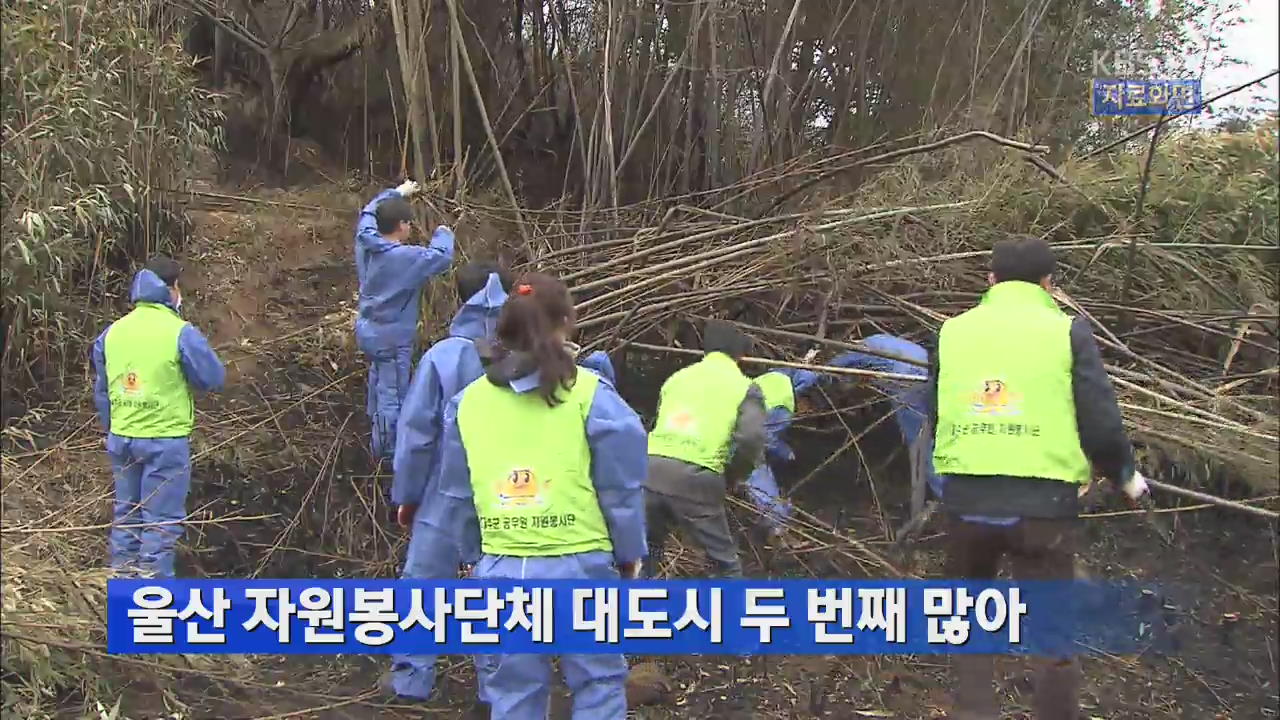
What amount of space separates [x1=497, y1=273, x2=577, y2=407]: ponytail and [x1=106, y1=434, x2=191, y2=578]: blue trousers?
222 centimetres

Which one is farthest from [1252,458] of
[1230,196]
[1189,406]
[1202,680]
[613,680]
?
[613,680]

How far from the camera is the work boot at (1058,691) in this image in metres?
2.85

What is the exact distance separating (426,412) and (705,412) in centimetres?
99

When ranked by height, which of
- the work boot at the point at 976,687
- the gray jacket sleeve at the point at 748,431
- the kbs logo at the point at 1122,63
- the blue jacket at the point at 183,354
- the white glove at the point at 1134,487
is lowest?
the work boot at the point at 976,687

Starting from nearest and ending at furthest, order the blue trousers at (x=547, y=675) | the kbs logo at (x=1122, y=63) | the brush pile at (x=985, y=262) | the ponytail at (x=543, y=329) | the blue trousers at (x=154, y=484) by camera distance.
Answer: the ponytail at (x=543, y=329), the blue trousers at (x=547, y=675), the blue trousers at (x=154, y=484), the brush pile at (x=985, y=262), the kbs logo at (x=1122, y=63)

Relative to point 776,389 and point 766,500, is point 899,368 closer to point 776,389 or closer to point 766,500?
point 776,389

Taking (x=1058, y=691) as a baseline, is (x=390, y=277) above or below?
above

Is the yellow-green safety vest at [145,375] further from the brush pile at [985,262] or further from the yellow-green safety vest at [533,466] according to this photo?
the yellow-green safety vest at [533,466]

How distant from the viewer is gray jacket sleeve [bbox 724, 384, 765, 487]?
11.7 ft

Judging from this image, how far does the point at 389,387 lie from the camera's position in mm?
5191

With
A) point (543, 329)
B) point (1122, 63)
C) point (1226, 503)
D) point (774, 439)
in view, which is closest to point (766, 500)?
point (774, 439)

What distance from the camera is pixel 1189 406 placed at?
3.65 m

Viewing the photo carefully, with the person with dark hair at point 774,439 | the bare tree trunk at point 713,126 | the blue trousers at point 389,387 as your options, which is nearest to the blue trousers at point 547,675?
the person with dark hair at point 774,439
